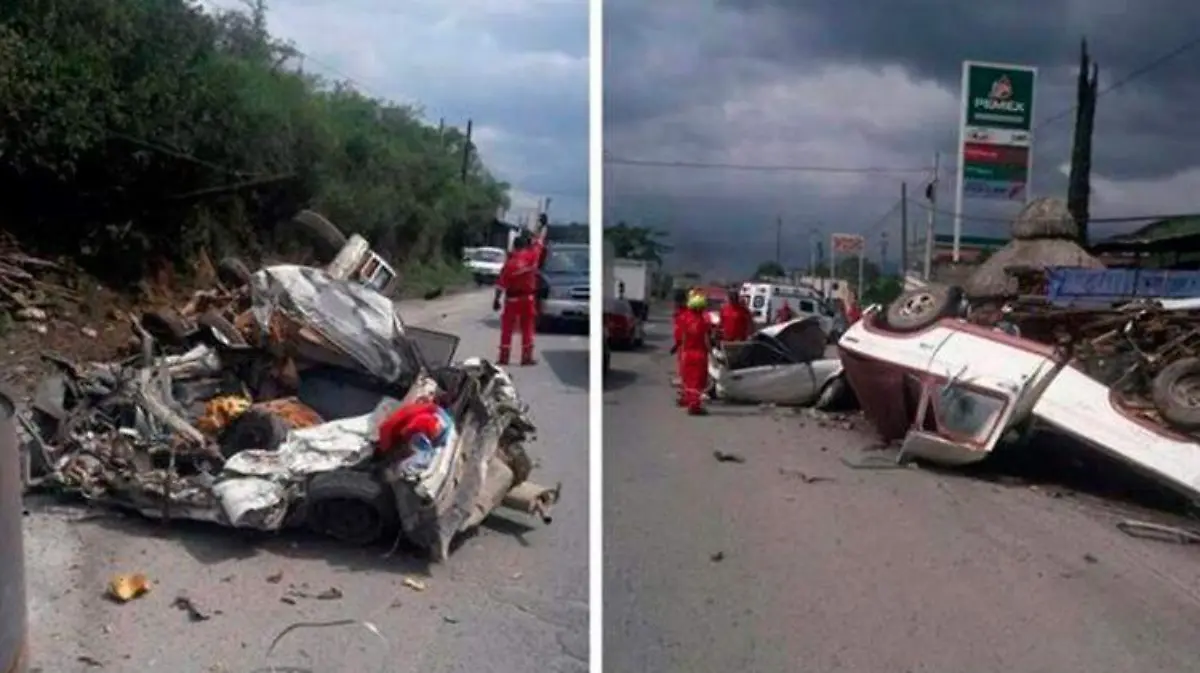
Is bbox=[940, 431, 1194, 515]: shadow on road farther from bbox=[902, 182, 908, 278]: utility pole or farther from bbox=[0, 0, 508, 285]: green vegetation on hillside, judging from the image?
bbox=[0, 0, 508, 285]: green vegetation on hillside

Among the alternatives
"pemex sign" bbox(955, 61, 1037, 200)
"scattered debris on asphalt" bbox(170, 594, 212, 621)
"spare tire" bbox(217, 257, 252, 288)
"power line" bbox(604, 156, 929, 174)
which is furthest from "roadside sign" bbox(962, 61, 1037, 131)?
"scattered debris on asphalt" bbox(170, 594, 212, 621)

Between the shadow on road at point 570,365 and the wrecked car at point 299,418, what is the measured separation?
0.35 ft

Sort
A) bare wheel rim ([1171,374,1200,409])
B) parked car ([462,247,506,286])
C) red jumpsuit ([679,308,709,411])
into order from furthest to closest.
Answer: parked car ([462,247,506,286]) → red jumpsuit ([679,308,709,411]) → bare wheel rim ([1171,374,1200,409])

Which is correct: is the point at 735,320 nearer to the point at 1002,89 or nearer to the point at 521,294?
the point at 521,294

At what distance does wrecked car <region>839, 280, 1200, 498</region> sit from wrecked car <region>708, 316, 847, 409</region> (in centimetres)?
4

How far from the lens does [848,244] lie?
1.94 metres

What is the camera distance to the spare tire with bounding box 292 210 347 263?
2045 mm

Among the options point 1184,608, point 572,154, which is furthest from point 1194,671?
point 572,154

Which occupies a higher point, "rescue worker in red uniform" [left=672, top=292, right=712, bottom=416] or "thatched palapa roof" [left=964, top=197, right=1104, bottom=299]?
"thatched palapa roof" [left=964, top=197, right=1104, bottom=299]

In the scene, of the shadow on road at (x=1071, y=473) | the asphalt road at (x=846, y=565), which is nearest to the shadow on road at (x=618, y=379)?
the asphalt road at (x=846, y=565)

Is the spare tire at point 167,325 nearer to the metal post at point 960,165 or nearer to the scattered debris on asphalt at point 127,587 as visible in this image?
the scattered debris on asphalt at point 127,587

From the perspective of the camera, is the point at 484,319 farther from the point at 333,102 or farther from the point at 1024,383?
the point at 1024,383

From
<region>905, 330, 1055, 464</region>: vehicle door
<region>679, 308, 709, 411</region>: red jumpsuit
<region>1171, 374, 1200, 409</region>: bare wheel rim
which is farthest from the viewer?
<region>679, 308, 709, 411</region>: red jumpsuit

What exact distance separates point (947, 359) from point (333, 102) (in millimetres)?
978
